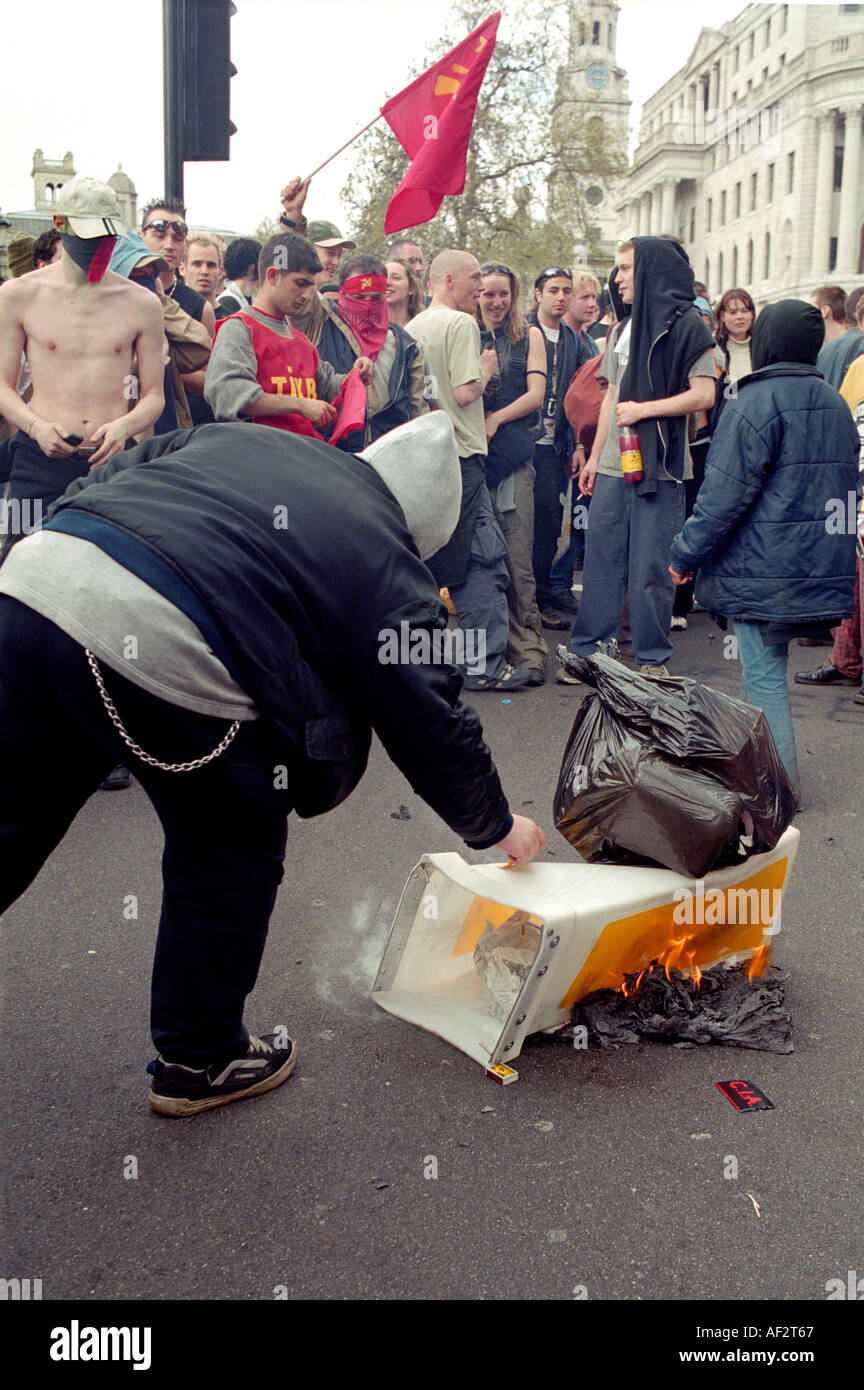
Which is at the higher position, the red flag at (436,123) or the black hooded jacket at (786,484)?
the red flag at (436,123)

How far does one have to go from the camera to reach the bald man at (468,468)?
6.21 meters

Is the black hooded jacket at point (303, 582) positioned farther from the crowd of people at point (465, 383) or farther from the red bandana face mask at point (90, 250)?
the red bandana face mask at point (90, 250)

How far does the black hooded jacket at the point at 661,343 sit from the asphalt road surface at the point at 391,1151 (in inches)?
121

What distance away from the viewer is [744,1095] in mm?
2684

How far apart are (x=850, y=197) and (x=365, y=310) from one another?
233 feet

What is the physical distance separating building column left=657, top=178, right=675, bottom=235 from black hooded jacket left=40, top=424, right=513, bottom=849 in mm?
93110

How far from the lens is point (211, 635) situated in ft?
6.86

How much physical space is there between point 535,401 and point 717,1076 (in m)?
4.86

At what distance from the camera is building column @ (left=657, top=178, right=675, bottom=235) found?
288 feet

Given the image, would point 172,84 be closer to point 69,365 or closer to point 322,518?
point 69,365

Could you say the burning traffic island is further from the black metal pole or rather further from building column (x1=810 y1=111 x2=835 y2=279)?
building column (x1=810 y1=111 x2=835 y2=279)

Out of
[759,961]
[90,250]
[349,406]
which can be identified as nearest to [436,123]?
[349,406]

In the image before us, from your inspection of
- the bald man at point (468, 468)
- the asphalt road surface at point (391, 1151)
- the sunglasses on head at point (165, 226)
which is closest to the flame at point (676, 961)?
the asphalt road surface at point (391, 1151)

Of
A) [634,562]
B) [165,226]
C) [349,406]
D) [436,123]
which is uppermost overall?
[436,123]
